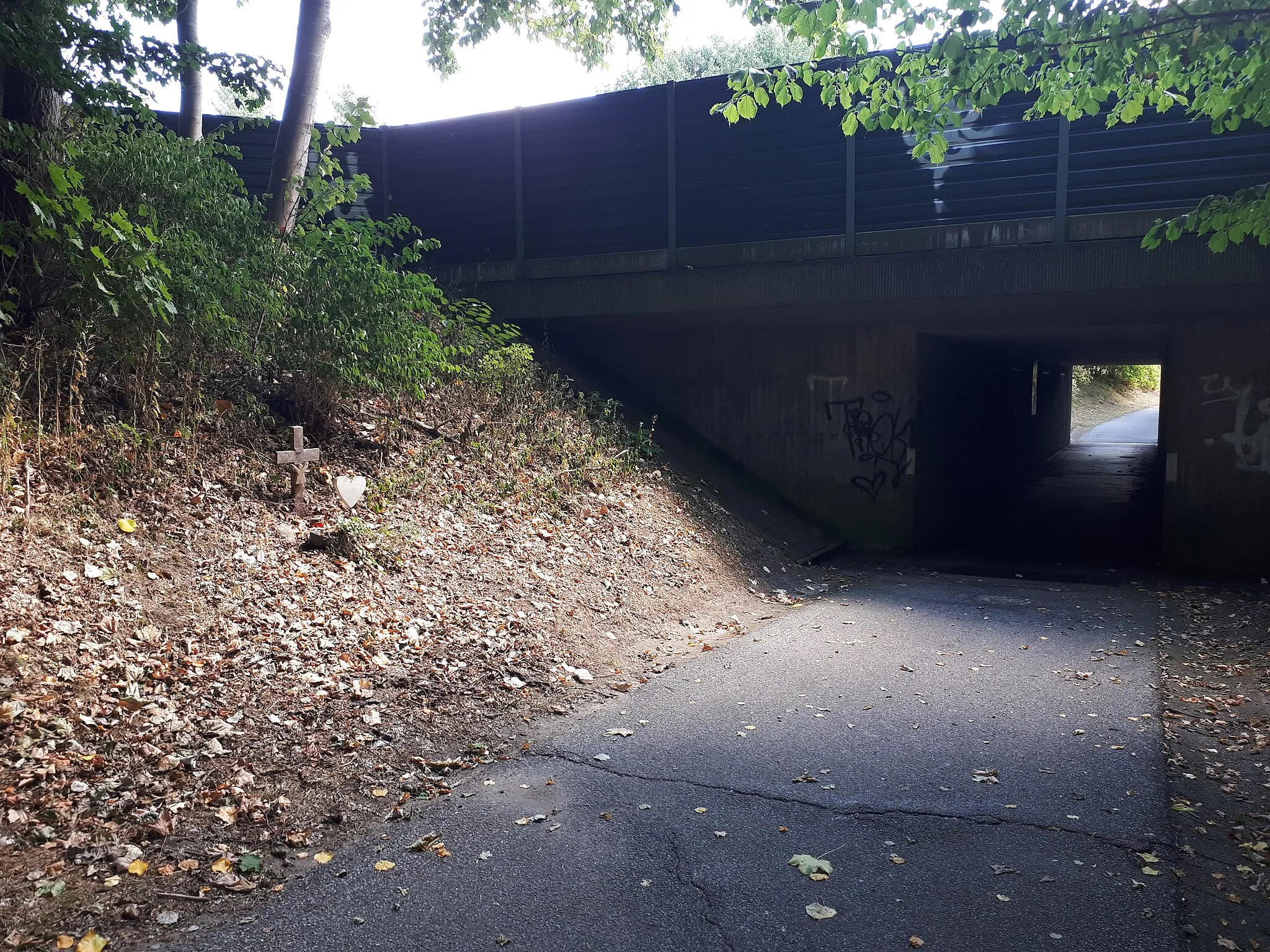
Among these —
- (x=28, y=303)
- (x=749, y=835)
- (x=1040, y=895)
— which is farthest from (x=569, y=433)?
(x=1040, y=895)

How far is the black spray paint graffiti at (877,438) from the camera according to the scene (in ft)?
41.3

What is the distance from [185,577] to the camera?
5.75m

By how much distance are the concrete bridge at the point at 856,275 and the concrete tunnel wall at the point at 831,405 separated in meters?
0.03

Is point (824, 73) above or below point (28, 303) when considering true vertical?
above

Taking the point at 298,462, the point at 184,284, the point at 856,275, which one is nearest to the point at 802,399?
the point at 856,275

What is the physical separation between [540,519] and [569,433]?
2249 millimetres

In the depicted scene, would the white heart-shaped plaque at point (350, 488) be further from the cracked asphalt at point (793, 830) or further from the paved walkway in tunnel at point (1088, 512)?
the paved walkway in tunnel at point (1088, 512)

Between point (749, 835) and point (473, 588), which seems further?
point (473, 588)

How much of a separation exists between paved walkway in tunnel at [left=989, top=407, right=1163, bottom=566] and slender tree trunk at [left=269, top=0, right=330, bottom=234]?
35.9 ft

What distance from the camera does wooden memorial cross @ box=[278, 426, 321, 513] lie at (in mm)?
7207

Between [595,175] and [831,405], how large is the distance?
4623mm

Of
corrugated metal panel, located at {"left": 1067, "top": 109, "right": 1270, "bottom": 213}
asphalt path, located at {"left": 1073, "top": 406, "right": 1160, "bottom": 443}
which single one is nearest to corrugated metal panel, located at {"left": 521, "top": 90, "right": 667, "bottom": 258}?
corrugated metal panel, located at {"left": 1067, "top": 109, "right": 1270, "bottom": 213}

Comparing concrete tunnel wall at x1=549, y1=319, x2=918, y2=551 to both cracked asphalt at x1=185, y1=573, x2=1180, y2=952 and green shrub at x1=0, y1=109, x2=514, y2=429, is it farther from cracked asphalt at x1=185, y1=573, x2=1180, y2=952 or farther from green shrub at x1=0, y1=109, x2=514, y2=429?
cracked asphalt at x1=185, y1=573, x2=1180, y2=952

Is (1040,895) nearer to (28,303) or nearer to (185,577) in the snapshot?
(185,577)
